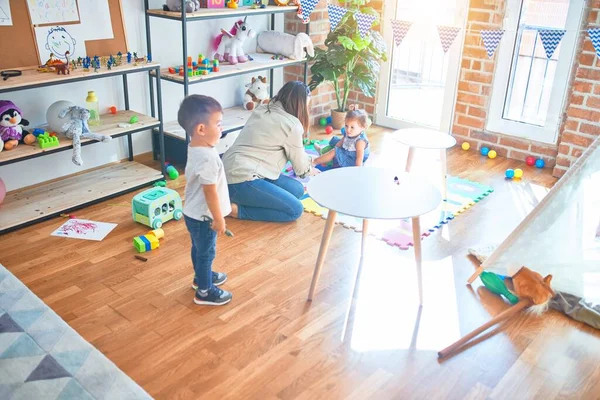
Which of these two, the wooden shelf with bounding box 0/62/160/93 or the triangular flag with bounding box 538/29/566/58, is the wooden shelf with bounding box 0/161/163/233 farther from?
the triangular flag with bounding box 538/29/566/58

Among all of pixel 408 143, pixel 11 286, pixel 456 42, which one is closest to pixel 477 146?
pixel 456 42

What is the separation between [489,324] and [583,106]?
6.90 ft

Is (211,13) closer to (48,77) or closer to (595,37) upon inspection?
(48,77)

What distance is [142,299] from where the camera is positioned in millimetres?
2543

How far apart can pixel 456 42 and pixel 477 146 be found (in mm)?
777

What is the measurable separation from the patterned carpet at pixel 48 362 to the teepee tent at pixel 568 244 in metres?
1.59

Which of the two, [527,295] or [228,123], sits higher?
[228,123]

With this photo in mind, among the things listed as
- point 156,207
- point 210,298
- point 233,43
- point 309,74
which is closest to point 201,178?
point 210,298

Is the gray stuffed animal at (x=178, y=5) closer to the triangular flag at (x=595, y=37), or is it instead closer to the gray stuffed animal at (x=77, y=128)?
the gray stuffed animal at (x=77, y=128)

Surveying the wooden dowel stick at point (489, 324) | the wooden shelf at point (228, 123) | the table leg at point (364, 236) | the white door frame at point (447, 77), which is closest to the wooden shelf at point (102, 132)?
the wooden shelf at point (228, 123)

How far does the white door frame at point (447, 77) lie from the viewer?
4322mm

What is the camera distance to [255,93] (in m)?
4.41

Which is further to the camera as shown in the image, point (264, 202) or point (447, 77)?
point (447, 77)

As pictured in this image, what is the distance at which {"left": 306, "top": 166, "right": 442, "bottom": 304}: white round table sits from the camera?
230 centimetres
